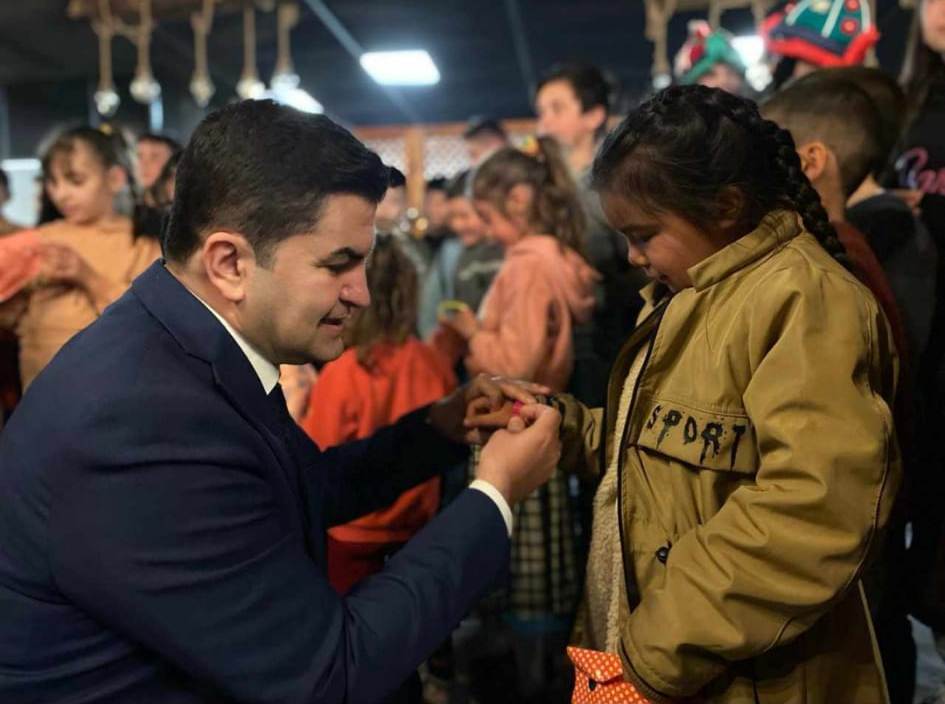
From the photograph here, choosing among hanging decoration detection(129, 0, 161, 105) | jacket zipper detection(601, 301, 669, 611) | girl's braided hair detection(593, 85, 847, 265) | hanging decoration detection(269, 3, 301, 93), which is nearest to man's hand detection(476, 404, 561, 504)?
jacket zipper detection(601, 301, 669, 611)

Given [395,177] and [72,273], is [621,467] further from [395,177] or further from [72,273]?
[72,273]

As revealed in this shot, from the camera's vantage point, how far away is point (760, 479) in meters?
0.96

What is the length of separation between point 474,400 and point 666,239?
46 centimetres

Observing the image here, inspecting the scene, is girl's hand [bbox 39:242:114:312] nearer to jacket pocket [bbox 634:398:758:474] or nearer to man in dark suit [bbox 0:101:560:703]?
man in dark suit [bbox 0:101:560:703]

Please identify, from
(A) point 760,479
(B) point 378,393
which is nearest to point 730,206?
(A) point 760,479

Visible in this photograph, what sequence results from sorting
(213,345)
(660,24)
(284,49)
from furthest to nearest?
(284,49)
(660,24)
(213,345)

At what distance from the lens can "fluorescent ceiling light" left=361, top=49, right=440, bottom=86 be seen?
20.8ft

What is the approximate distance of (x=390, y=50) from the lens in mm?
6219

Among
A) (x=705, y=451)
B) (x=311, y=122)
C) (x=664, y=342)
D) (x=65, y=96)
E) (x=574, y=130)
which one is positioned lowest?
(x=705, y=451)

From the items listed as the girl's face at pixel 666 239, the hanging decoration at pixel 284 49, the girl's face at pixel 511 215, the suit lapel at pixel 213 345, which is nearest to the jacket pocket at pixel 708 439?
the girl's face at pixel 666 239

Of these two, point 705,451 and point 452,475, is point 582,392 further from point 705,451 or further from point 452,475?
point 705,451

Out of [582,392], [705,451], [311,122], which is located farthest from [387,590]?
[582,392]

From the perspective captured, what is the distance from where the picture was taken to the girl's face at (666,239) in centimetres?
110

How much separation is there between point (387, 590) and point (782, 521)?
448 millimetres
